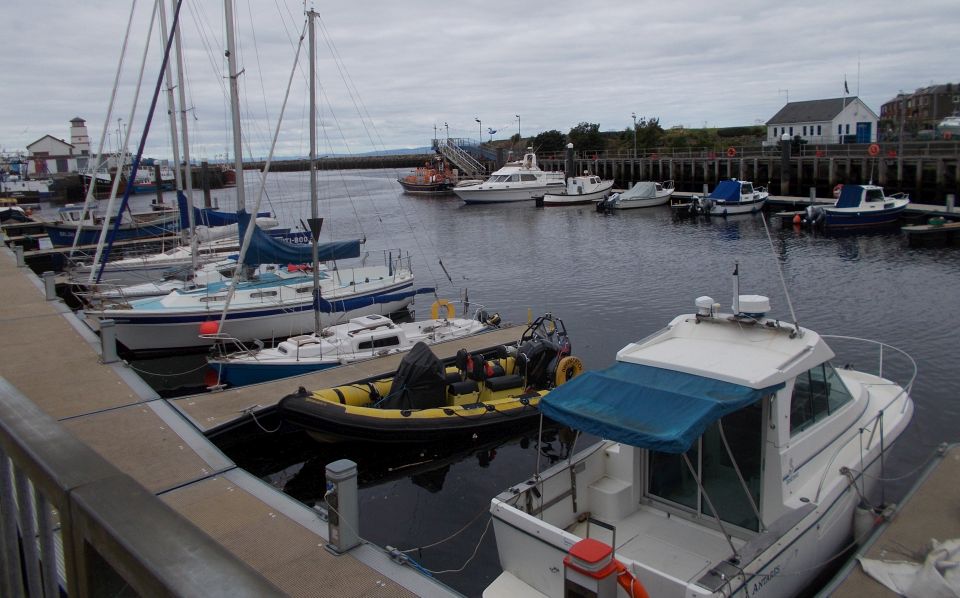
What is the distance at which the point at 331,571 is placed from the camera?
6.70 metres

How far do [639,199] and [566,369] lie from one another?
45.1 m

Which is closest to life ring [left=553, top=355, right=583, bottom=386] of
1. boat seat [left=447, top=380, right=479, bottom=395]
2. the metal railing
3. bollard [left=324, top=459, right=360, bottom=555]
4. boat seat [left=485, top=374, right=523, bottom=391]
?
boat seat [left=485, top=374, right=523, bottom=391]

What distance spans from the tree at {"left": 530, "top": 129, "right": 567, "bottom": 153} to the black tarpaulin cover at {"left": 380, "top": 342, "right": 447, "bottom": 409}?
90250mm

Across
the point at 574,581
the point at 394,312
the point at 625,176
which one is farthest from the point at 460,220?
→ the point at 574,581

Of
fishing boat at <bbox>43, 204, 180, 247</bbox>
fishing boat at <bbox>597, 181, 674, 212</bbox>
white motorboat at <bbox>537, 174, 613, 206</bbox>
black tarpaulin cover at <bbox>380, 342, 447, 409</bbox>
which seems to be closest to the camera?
black tarpaulin cover at <bbox>380, 342, 447, 409</bbox>

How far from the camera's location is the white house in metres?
73.3

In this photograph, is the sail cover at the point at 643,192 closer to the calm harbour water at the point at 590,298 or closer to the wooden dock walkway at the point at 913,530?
the calm harbour water at the point at 590,298

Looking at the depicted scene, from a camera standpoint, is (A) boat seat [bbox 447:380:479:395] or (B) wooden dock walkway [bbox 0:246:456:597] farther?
(A) boat seat [bbox 447:380:479:395]

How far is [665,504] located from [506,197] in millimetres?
60026

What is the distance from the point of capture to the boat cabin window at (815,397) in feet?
26.7

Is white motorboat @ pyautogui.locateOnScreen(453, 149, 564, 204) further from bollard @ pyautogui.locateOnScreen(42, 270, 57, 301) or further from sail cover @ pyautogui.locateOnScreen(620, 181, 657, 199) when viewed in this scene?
bollard @ pyautogui.locateOnScreen(42, 270, 57, 301)

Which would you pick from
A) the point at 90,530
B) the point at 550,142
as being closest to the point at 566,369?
the point at 90,530

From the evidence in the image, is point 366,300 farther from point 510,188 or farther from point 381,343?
point 510,188

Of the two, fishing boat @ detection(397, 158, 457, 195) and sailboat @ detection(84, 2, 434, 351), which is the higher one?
fishing boat @ detection(397, 158, 457, 195)
